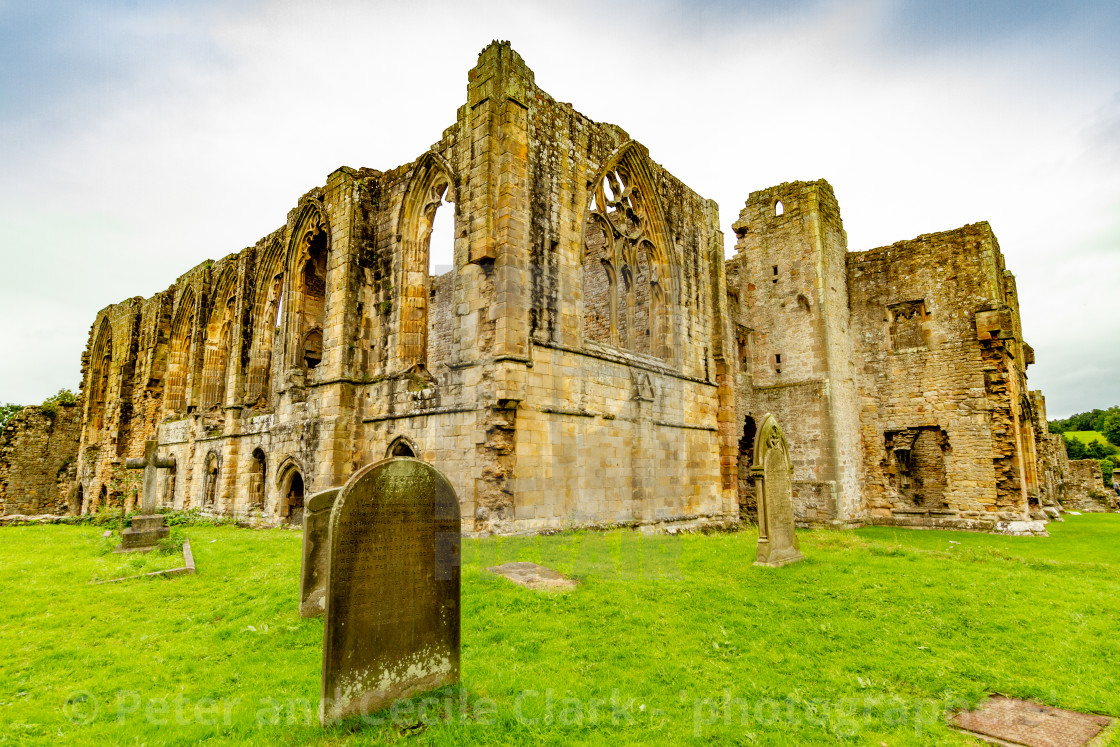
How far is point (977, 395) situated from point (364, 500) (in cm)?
1919

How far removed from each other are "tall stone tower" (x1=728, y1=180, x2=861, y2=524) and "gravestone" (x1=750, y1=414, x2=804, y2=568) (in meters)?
9.36

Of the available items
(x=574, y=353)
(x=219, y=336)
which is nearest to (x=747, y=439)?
(x=574, y=353)

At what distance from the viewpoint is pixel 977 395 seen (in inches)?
691

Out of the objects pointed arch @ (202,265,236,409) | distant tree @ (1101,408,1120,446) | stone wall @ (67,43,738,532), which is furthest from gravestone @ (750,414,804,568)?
distant tree @ (1101,408,1120,446)

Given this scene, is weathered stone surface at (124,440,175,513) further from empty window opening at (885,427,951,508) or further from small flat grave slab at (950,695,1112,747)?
empty window opening at (885,427,951,508)

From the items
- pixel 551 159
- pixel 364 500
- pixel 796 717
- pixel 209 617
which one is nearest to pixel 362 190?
pixel 551 159

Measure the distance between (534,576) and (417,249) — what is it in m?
9.01

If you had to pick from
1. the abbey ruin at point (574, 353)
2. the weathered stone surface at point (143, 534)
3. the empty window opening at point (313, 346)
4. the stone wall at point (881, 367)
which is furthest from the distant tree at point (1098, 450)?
the weathered stone surface at point (143, 534)

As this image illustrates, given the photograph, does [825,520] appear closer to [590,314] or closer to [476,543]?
[590,314]

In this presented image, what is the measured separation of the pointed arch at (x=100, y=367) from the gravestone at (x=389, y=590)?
32.4 m

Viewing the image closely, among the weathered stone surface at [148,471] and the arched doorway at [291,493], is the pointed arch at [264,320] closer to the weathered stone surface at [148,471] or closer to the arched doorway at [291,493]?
the arched doorway at [291,493]

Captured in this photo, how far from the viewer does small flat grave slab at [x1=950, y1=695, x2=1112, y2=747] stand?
3.71 metres

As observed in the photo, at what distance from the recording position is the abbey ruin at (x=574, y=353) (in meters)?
11.4

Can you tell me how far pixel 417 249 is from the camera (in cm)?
1399
